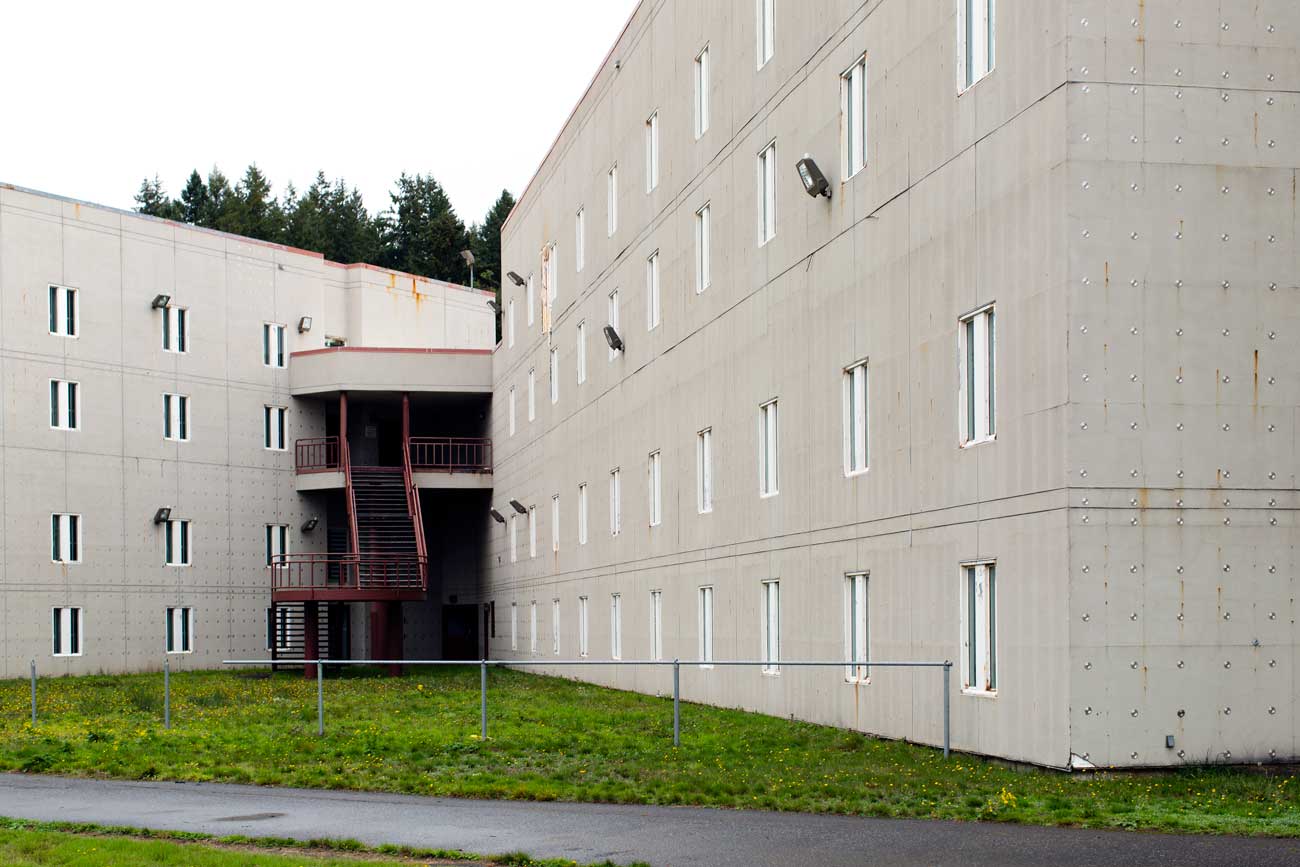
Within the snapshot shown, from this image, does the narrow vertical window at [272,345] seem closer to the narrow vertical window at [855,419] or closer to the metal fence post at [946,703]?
the narrow vertical window at [855,419]

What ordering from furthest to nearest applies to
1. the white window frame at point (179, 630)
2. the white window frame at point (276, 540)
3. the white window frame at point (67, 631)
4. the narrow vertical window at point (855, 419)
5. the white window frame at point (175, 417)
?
1. the white window frame at point (276, 540)
2. the white window frame at point (175, 417)
3. the white window frame at point (179, 630)
4. the white window frame at point (67, 631)
5. the narrow vertical window at point (855, 419)

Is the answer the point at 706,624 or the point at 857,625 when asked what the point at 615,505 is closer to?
the point at 706,624

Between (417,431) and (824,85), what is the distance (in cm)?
3691

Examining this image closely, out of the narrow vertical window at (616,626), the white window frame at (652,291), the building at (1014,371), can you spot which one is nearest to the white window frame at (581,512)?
the narrow vertical window at (616,626)

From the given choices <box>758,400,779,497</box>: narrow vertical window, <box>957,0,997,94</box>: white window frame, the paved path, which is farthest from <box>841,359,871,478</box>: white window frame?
the paved path

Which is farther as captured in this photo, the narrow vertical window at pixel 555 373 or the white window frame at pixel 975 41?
the narrow vertical window at pixel 555 373

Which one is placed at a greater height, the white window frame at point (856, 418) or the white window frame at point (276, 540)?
the white window frame at point (856, 418)

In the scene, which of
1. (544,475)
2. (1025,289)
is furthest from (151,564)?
(1025,289)

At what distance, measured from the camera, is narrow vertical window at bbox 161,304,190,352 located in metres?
46.0

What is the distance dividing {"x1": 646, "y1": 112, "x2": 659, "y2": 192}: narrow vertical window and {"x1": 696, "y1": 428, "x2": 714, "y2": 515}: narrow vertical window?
619 centimetres

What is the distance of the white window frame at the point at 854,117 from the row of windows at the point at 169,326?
2833 cm

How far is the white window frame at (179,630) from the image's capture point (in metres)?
45.6

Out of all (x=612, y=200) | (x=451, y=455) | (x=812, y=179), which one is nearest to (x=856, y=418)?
(x=812, y=179)

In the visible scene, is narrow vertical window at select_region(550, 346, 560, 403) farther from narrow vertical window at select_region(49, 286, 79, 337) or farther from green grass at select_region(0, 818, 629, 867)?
green grass at select_region(0, 818, 629, 867)
